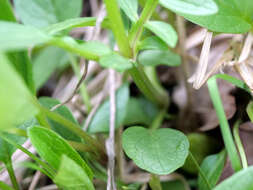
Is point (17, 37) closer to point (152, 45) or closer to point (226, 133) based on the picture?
point (152, 45)

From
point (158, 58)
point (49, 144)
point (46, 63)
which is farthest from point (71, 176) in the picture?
point (46, 63)

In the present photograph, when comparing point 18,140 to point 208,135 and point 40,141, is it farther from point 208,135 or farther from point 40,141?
point 208,135

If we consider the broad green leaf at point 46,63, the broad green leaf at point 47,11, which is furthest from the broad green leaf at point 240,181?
the broad green leaf at point 46,63

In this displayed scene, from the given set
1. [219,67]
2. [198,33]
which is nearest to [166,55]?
[219,67]

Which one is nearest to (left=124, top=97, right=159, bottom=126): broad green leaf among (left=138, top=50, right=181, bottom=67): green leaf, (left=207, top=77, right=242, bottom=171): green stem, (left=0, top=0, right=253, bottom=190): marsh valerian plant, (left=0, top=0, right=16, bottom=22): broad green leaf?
(left=0, top=0, right=253, bottom=190): marsh valerian plant

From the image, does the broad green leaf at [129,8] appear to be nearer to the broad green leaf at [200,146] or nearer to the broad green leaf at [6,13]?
the broad green leaf at [6,13]

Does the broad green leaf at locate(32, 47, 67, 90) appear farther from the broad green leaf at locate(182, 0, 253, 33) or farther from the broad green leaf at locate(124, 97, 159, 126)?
the broad green leaf at locate(182, 0, 253, 33)
